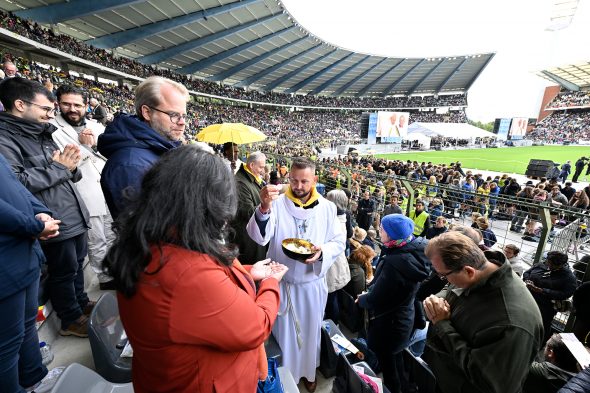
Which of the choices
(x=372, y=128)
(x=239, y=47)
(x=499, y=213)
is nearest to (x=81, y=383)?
(x=499, y=213)

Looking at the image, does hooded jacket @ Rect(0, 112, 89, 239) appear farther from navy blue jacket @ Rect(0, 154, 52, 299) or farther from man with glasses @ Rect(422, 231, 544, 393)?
man with glasses @ Rect(422, 231, 544, 393)

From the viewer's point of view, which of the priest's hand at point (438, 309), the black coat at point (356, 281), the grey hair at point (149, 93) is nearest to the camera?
the grey hair at point (149, 93)

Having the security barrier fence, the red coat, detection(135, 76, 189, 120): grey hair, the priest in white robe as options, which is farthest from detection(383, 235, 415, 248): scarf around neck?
the security barrier fence

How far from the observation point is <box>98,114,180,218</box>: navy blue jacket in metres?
1.59

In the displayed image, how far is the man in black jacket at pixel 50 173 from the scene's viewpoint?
2.24 meters

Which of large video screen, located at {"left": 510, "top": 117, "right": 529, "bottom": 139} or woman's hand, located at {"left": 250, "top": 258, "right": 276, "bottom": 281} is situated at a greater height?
woman's hand, located at {"left": 250, "top": 258, "right": 276, "bottom": 281}

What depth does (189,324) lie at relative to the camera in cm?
97

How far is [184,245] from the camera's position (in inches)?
39.9

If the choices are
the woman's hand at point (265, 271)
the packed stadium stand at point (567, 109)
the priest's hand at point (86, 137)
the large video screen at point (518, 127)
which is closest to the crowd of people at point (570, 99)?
the packed stadium stand at point (567, 109)

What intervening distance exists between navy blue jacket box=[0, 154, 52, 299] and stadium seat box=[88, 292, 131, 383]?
19.5 inches

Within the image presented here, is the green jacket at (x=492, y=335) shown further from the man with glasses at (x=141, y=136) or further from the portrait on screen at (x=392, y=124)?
the portrait on screen at (x=392, y=124)

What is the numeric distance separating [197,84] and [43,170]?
143 ft

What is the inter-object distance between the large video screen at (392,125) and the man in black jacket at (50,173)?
32.1m

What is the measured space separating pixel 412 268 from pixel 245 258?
1.86 m
